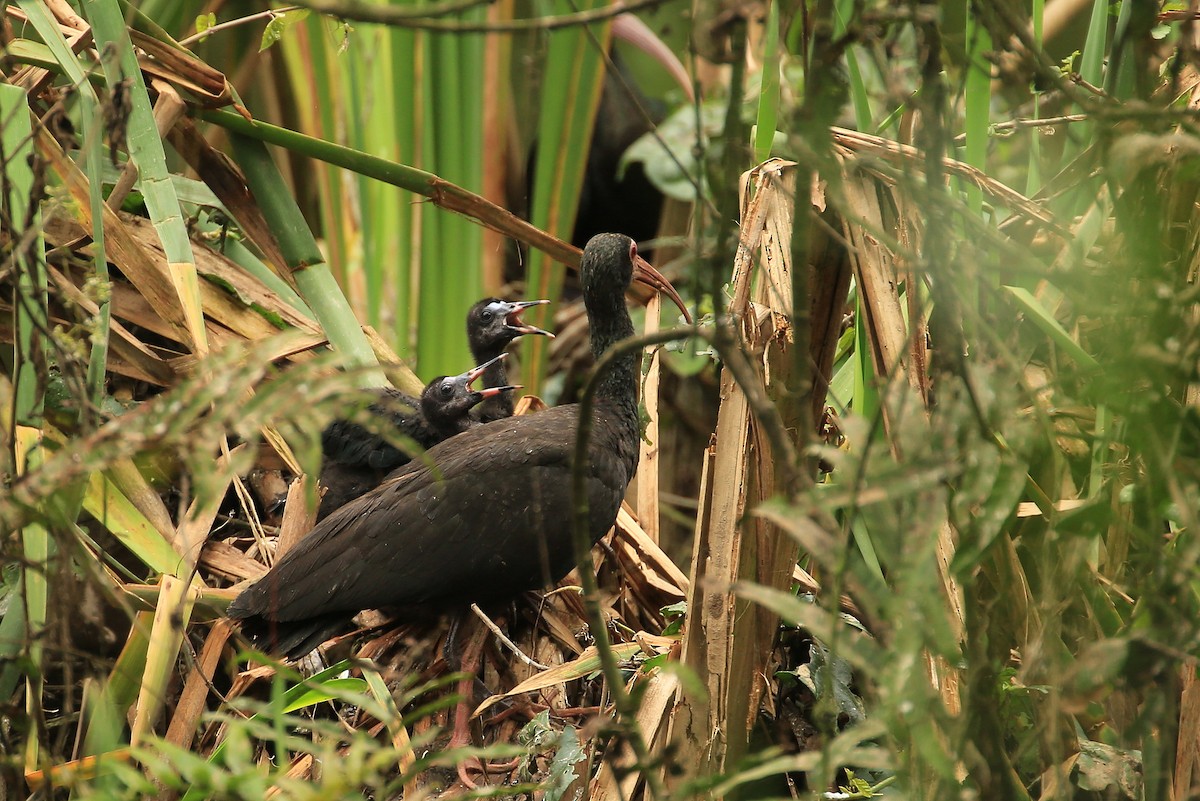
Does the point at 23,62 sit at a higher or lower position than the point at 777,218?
higher

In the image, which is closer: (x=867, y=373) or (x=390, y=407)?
(x=867, y=373)

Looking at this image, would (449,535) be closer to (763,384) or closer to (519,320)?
(763,384)

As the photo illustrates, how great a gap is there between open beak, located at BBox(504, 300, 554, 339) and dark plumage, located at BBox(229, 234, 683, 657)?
0.97m

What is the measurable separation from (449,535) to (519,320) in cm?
162

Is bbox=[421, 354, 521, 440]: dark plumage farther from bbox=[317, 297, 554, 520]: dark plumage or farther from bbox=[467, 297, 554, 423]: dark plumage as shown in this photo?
bbox=[467, 297, 554, 423]: dark plumage

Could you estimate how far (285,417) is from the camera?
4.68 feet

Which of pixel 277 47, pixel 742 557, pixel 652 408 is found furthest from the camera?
pixel 277 47

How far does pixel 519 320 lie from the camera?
510cm

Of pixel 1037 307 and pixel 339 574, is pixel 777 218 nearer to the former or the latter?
pixel 1037 307

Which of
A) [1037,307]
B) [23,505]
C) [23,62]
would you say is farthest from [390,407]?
[23,505]

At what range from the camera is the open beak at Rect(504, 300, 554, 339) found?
4949 millimetres

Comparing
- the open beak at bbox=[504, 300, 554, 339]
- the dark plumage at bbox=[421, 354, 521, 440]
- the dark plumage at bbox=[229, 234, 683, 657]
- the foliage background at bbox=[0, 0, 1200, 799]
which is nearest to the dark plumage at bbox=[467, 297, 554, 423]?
the open beak at bbox=[504, 300, 554, 339]

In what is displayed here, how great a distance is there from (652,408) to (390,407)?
93 centimetres

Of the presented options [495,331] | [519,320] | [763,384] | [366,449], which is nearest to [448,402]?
[366,449]
